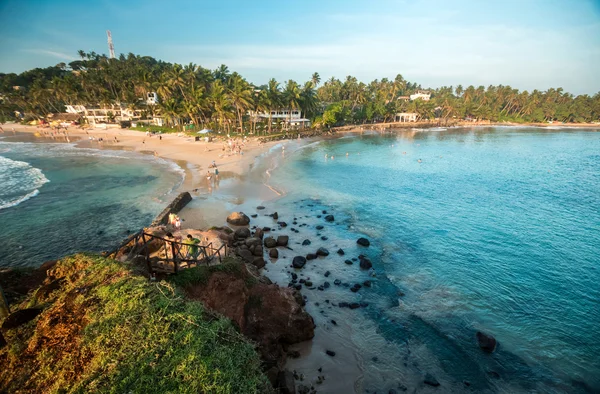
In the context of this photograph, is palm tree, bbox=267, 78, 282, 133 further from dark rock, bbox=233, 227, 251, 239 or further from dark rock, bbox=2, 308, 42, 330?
dark rock, bbox=2, 308, 42, 330

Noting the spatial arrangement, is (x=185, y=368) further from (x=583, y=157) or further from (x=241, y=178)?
(x=583, y=157)

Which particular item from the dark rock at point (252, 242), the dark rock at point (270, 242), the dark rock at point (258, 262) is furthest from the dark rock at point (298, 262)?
the dark rock at point (252, 242)

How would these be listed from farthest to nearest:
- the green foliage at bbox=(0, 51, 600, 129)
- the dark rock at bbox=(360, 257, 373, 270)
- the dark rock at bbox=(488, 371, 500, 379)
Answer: the green foliage at bbox=(0, 51, 600, 129)
the dark rock at bbox=(360, 257, 373, 270)
the dark rock at bbox=(488, 371, 500, 379)

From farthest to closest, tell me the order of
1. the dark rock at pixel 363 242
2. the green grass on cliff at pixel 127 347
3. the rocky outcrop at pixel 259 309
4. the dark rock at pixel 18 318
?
the dark rock at pixel 363 242, the rocky outcrop at pixel 259 309, the dark rock at pixel 18 318, the green grass on cliff at pixel 127 347

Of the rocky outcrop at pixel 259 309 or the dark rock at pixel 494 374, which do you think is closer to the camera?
the rocky outcrop at pixel 259 309

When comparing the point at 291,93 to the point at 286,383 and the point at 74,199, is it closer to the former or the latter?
the point at 74,199

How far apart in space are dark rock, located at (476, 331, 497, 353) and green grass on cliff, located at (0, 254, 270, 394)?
12986 mm

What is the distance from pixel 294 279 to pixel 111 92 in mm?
101262

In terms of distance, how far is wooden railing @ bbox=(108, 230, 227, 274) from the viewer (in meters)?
12.5

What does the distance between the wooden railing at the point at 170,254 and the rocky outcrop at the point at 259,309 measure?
1.83 m

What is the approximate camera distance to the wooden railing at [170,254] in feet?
40.9

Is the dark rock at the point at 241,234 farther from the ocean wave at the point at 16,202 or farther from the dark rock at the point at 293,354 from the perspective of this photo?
the ocean wave at the point at 16,202

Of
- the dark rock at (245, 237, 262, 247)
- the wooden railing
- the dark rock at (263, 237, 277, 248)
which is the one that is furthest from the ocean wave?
the dark rock at (263, 237, 277, 248)

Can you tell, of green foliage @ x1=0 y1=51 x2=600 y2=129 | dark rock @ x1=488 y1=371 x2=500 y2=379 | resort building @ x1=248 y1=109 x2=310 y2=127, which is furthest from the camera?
resort building @ x1=248 y1=109 x2=310 y2=127
